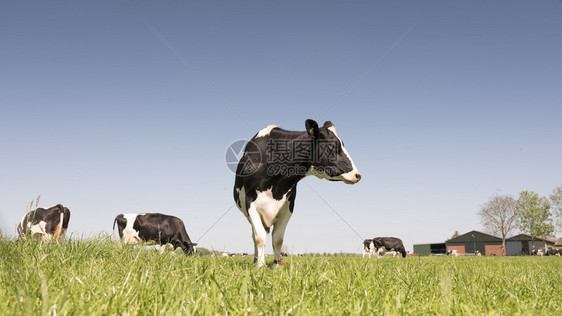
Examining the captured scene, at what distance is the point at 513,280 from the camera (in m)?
4.65

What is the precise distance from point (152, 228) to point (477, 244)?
76.8m

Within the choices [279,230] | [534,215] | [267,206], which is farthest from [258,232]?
[534,215]

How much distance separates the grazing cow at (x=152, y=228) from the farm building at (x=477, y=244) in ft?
236

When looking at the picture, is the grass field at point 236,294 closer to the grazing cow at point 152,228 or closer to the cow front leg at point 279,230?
the cow front leg at point 279,230

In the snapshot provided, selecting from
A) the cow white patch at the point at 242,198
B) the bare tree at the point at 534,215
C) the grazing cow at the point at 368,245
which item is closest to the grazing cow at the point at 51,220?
the cow white patch at the point at 242,198

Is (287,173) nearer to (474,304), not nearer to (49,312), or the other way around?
(474,304)

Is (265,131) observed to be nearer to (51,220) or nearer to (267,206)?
(267,206)

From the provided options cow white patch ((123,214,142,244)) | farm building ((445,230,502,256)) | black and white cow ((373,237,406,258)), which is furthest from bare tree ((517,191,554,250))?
cow white patch ((123,214,142,244))

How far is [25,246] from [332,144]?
462 centimetres

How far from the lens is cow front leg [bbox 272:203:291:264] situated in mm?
6309

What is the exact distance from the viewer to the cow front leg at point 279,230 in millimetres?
6309

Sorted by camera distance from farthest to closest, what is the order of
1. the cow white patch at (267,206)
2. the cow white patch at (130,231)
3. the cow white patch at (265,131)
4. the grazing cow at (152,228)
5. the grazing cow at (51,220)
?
the cow white patch at (130,231), the grazing cow at (152,228), the grazing cow at (51,220), the cow white patch at (265,131), the cow white patch at (267,206)

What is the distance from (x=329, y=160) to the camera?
6406 millimetres

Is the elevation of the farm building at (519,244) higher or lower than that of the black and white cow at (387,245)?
higher
